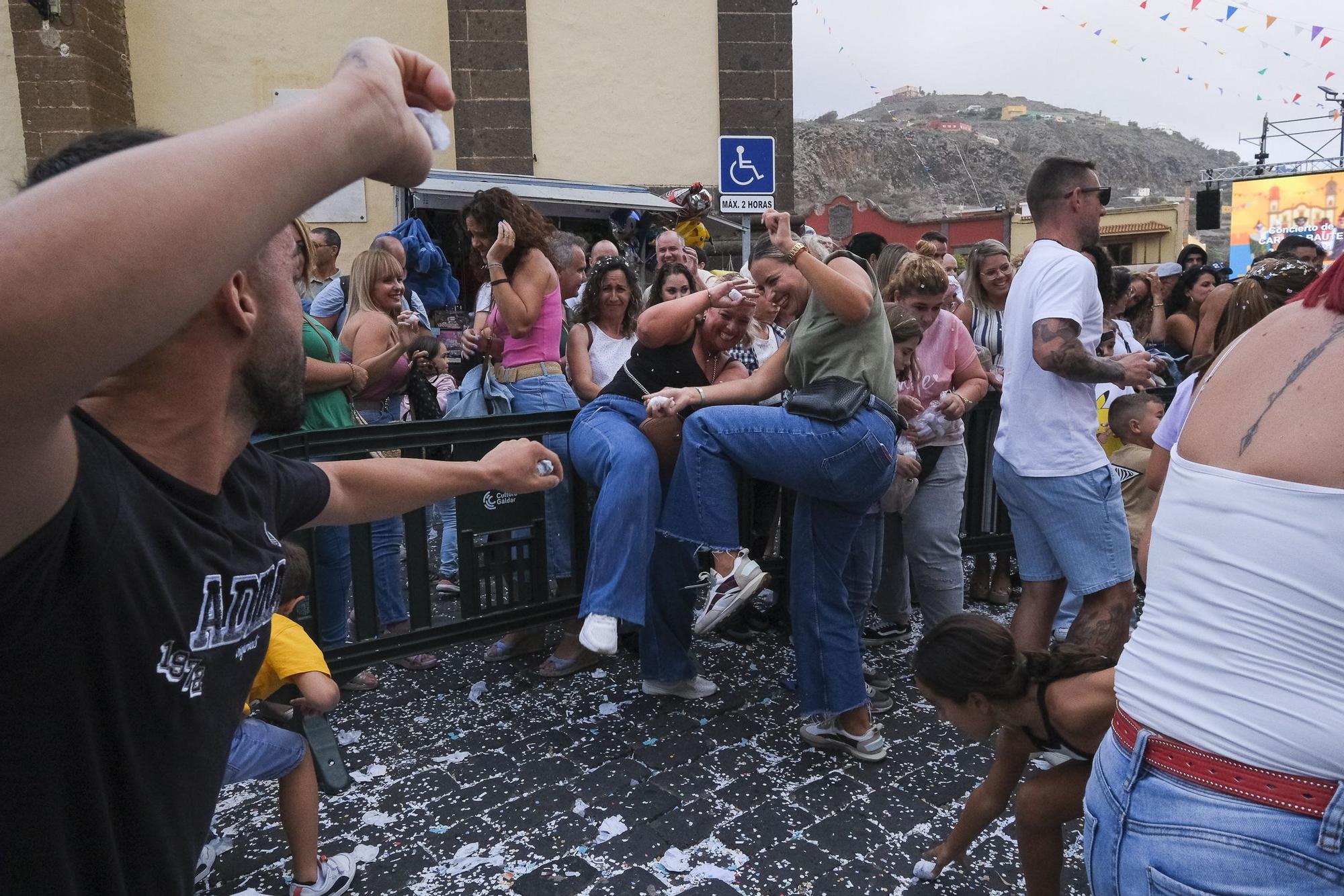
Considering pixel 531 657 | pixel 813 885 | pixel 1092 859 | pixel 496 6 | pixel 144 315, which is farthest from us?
pixel 496 6

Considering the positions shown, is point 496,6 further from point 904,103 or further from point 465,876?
point 904,103

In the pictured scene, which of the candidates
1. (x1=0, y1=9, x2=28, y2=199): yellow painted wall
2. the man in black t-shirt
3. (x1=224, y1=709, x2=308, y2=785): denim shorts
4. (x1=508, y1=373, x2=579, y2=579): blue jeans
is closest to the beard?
the man in black t-shirt

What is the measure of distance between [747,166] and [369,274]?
161 inches

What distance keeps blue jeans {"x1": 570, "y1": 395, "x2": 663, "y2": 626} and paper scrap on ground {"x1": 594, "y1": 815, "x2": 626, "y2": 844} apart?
785 mm

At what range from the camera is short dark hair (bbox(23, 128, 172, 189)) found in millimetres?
1080

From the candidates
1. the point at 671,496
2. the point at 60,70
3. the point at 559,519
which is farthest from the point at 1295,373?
the point at 60,70

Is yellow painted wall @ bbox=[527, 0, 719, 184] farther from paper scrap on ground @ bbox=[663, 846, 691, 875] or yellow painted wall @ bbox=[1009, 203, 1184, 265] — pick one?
yellow painted wall @ bbox=[1009, 203, 1184, 265]

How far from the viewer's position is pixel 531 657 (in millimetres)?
4699

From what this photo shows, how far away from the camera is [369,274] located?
499 cm

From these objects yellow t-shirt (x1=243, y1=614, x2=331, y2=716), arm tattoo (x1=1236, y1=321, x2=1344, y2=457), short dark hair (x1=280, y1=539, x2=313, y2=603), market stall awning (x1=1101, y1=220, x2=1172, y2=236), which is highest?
market stall awning (x1=1101, y1=220, x2=1172, y2=236)

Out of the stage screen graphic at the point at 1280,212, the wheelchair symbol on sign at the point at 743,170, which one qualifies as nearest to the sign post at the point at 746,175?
the wheelchair symbol on sign at the point at 743,170

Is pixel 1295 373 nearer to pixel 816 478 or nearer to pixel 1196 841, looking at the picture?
pixel 1196 841

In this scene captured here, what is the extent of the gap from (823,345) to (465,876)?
7.48 feet

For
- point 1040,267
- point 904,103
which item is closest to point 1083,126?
point 904,103
